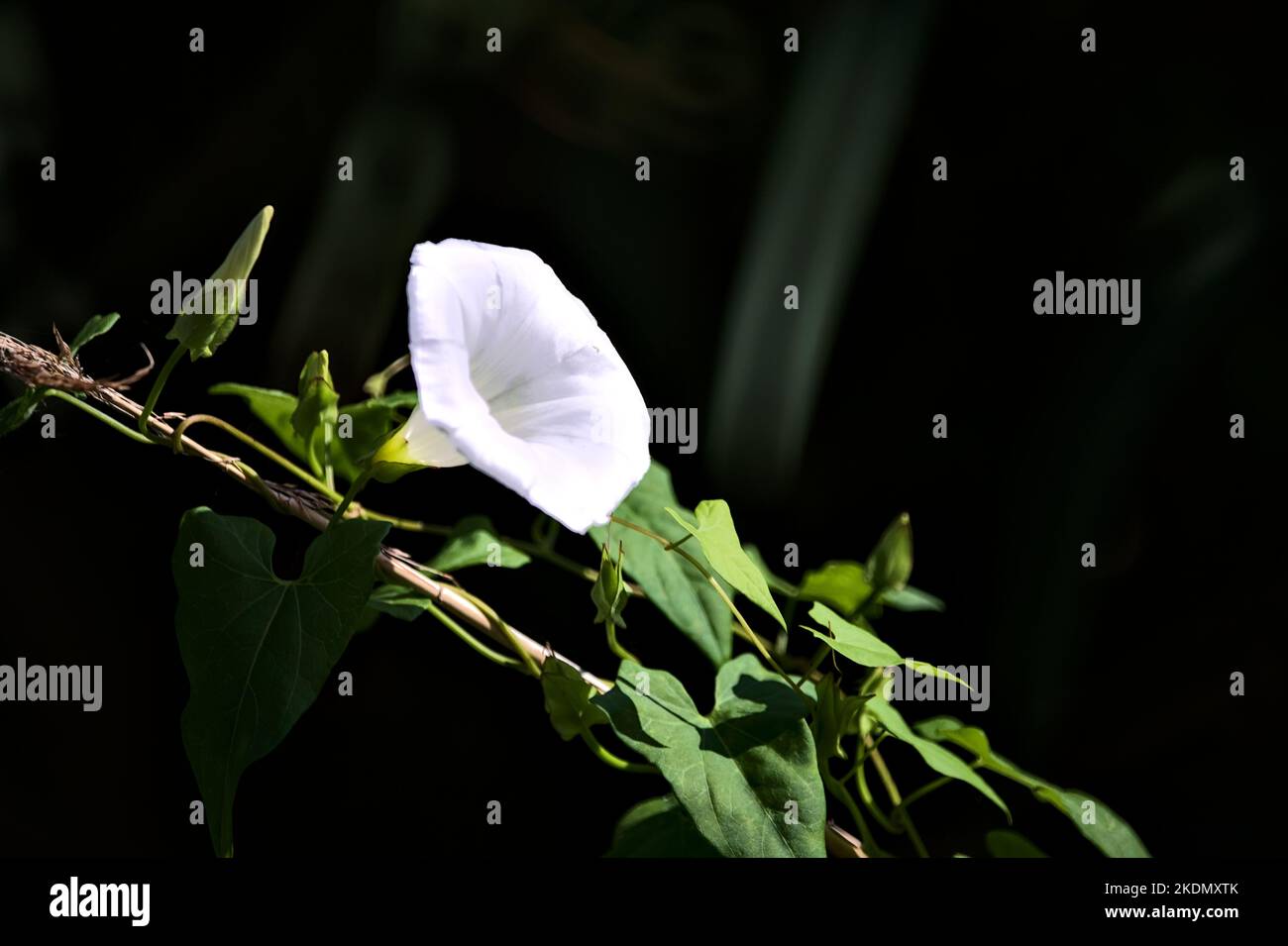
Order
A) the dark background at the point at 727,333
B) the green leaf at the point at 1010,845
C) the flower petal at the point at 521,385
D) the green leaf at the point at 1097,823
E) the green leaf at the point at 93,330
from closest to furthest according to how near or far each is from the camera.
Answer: the flower petal at the point at 521,385 < the green leaf at the point at 93,330 < the green leaf at the point at 1097,823 < the green leaf at the point at 1010,845 < the dark background at the point at 727,333

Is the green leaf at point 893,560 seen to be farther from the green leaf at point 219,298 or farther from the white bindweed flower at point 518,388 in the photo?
the green leaf at point 219,298

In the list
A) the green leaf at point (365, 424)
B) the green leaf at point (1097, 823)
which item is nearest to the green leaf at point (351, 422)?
the green leaf at point (365, 424)

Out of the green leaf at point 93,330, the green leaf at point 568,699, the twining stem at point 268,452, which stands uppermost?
the green leaf at point 93,330

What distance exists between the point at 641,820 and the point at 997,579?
Answer: 0.80 meters

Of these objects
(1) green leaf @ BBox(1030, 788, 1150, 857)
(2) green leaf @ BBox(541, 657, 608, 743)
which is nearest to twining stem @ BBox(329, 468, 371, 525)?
(2) green leaf @ BBox(541, 657, 608, 743)

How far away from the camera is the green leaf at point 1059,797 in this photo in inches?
26.5

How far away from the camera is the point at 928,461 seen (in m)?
1.38

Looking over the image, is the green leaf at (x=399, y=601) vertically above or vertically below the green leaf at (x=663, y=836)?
above

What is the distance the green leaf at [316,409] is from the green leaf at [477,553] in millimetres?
101

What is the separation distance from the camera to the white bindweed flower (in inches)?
18.7

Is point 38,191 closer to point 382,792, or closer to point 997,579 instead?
point 382,792

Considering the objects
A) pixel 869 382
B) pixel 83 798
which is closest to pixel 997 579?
pixel 869 382

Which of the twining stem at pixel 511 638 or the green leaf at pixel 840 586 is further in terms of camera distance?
the green leaf at pixel 840 586

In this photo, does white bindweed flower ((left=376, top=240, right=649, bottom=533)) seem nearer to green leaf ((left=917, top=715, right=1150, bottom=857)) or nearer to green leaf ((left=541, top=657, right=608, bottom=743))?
green leaf ((left=541, top=657, right=608, bottom=743))
